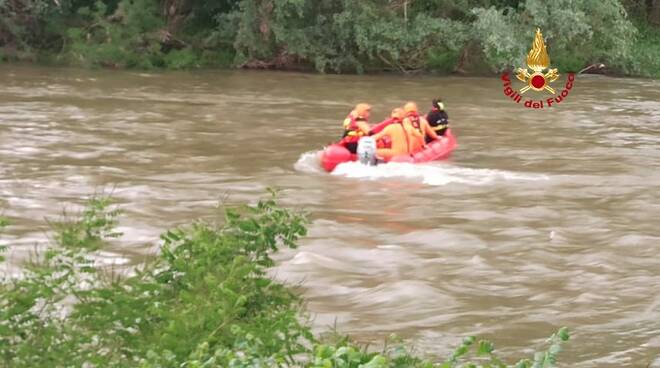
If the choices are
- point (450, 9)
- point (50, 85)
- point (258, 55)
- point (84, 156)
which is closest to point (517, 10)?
point (450, 9)

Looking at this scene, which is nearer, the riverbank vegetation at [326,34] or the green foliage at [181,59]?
the riverbank vegetation at [326,34]

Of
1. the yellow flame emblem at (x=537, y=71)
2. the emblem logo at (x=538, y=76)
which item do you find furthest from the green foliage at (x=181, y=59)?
the yellow flame emblem at (x=537, y=71)

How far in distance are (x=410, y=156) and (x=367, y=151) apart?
850 mm

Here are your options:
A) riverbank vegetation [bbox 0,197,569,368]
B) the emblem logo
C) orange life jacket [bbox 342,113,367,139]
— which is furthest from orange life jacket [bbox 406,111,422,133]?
riverbank vegetation [bbox 0,197,569,368]

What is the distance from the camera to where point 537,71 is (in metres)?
26.0

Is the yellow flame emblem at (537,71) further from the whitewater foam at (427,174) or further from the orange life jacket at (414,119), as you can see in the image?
the whitewater foam at (427,174)

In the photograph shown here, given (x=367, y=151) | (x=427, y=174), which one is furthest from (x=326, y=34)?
(x=427, y=174)

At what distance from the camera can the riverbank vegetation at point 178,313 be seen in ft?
12.9

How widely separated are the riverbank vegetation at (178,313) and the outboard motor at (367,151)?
8.35 metres

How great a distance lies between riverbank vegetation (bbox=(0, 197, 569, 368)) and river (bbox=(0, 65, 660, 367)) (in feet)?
7.19

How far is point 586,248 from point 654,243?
2.17 ft

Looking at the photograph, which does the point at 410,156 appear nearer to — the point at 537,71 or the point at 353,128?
the point at 353,128

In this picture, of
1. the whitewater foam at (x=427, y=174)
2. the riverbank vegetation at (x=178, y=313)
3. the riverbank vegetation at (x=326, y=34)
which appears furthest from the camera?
the riverbank vegetation at (x=326, y=34)

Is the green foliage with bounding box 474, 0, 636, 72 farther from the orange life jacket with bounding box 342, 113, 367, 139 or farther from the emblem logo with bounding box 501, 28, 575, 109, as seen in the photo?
the orange life jacket with bounding box 342, 113, 367, 139
